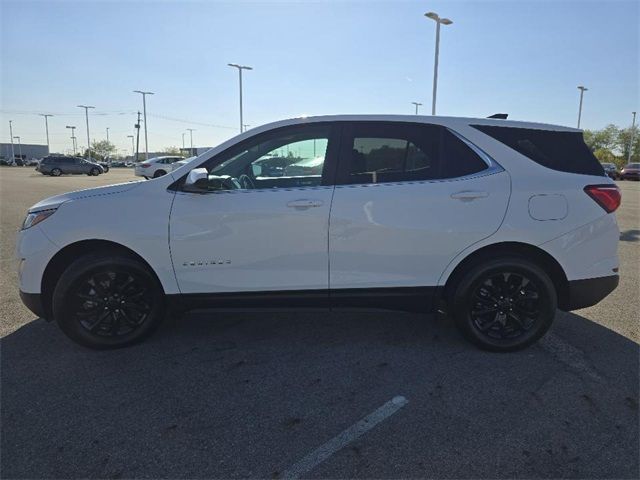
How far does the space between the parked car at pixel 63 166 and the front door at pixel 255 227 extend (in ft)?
133

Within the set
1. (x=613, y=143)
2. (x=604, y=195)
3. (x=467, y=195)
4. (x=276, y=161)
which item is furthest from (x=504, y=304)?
(x=613, y=143)

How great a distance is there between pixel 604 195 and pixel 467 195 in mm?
1058

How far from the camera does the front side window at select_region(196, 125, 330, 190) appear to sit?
3.34m

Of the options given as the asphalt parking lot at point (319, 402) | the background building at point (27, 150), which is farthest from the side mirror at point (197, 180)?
the background building at point (27, 150)

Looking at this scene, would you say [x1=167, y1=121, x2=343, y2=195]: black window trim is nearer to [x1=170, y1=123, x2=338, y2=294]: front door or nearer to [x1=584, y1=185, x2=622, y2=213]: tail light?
[x1=170, y1=123, x2=338, y2=294]: front door

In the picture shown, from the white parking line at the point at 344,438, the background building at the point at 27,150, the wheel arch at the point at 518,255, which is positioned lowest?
the white parking line at the point at 344,438

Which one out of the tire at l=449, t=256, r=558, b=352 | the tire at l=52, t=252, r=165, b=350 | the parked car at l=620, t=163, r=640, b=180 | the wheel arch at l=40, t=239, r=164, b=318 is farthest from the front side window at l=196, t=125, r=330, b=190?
the parked car at l=620, t=163, r=640, b=180

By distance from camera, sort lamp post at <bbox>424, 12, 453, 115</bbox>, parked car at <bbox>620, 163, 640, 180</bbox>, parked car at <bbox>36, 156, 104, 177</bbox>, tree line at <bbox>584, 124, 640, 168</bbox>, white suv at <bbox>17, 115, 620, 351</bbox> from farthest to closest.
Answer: tree line at <bbox>584, 124, 640, 168</bbox>, parked car at <bbox>36, 156, 104, 177</bbox>, parked car at <bbox>620, 163, 640, 180</bbox>, lamp post at <bbox>424, 12, 453, 115</bbox>, white suv at <bbox>17, 115, 620, 351</bbox>

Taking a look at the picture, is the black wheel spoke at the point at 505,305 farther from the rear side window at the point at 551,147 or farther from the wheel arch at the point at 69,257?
the wheel arch at the point at 69,257

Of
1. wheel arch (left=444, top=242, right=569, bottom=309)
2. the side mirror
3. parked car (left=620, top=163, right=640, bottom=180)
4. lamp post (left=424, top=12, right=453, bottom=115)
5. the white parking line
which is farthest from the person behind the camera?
parked car (left=620, top=163, right=640, bottom=180)

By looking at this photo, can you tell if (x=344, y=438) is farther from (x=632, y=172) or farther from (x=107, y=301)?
(x=632, y=172)

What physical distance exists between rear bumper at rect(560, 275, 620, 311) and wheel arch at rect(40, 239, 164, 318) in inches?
127

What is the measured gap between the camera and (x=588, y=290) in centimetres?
335

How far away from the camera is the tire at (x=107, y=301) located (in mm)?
3271
